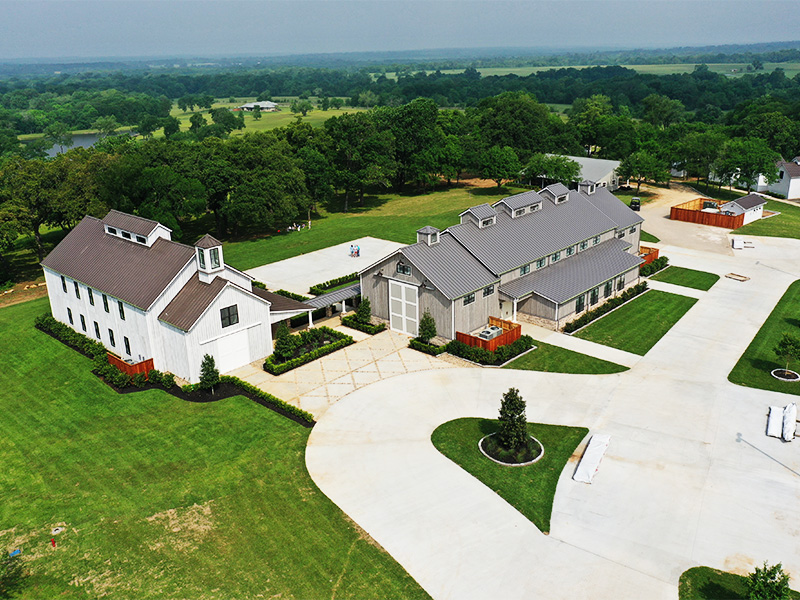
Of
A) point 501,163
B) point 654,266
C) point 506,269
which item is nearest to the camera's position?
point 506,269

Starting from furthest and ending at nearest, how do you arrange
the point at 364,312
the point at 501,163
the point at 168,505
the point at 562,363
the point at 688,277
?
the point at 501,163
the point at 688,277
the point at 364,312
the point at 562,363
the point at 168,505

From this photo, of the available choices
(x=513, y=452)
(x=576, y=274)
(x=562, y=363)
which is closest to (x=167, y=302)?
(x=513, y=452)

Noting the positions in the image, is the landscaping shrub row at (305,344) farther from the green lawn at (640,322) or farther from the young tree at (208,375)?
the green lawn at (640,322)

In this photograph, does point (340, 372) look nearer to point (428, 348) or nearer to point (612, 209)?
point (428, 348)

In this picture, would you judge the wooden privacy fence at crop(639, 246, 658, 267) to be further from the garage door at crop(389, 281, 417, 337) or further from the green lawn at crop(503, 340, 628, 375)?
the garage door at crop(389, 281, 417, 337)

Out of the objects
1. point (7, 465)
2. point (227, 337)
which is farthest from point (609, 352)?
point (7, 465)

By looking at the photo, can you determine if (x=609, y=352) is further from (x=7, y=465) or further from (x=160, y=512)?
(x=7, y=465)
